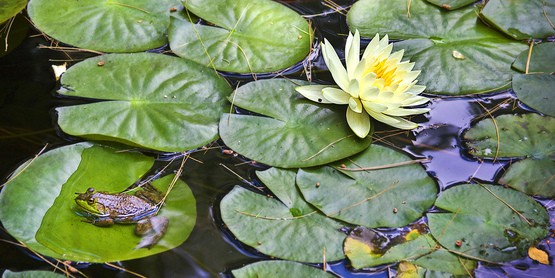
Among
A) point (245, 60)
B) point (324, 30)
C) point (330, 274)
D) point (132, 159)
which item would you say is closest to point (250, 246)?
point (330, 274)

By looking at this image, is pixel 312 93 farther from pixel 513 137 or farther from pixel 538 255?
pixel 538 255

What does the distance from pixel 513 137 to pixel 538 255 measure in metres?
0.60

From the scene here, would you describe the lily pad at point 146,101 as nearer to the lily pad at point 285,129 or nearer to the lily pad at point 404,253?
the lily pad at point 285,129

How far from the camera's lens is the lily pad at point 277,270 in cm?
200

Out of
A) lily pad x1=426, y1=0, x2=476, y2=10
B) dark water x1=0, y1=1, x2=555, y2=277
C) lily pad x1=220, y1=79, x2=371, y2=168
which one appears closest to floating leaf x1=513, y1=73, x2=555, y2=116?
dark water x1=0, y1=1, x2=555, y2=277

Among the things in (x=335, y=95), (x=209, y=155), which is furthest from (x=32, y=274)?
(x=335, y=95)

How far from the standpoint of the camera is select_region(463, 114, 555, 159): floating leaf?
96.3 inches

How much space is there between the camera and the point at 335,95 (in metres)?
2.52

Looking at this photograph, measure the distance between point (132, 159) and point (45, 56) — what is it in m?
0.90

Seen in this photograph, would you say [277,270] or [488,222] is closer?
[277,270]

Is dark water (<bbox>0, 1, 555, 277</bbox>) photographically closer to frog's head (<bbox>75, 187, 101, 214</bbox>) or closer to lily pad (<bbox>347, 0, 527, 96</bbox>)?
lily pad (<bbox>347, 0, 527, 96</bbox>)

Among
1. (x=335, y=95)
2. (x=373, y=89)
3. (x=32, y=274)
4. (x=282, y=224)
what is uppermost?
(x=373, y=89)

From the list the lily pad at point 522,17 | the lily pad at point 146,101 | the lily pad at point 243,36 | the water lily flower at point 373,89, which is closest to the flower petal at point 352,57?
the water lily flower at point 373,89

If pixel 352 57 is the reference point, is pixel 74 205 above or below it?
below
